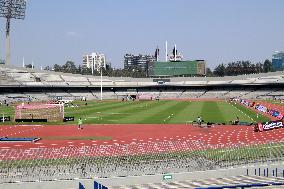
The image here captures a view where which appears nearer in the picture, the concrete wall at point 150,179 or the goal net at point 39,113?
the concrete wall at point 150,179

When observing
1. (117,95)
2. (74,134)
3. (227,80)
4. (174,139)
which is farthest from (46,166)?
(227,80)

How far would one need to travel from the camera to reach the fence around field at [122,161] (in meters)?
20.5

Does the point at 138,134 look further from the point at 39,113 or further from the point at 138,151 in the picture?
the point at 39,113

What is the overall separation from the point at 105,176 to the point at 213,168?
573 centimetres

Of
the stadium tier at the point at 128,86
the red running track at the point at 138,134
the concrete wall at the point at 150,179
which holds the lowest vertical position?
the red running track at the point at 138,134

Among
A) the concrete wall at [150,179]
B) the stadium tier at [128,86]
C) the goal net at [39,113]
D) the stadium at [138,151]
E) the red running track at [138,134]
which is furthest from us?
the stadium tier at [128,86]

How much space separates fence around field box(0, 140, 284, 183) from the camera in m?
20.5

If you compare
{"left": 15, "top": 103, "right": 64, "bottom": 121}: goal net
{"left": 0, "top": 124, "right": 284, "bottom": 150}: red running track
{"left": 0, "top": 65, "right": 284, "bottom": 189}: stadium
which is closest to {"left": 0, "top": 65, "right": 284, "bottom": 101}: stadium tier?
{"left": 0, "top": 65, "right": 284, "bottom": 189}: stadium

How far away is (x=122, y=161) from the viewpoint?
73.6ft

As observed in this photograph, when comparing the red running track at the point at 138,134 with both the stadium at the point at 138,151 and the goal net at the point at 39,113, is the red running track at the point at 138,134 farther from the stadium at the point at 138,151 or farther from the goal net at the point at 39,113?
the goal net at the point at 39,113

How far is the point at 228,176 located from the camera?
856 inches

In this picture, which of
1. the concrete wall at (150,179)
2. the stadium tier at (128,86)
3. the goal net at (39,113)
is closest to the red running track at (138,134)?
the goal net at (39,113)

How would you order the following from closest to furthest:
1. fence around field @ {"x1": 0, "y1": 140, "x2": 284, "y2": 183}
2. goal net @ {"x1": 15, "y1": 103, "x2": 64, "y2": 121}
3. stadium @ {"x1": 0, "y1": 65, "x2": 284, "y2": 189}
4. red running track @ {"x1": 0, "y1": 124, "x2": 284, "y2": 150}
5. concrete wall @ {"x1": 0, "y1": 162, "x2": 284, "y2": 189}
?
concrete wall @ {"x1": 0, "y1": 162, "x2": 284, "y2": 189}
stadium @ {"x1": 0, "y1": 65, "x2": 284, "y2": 189}
fence around field @ {"x1": 0, "y1": 140, "x2": 284, "y2": 183}
red running track @ {"x1": 0, "y1": 124, "x2": 284, "y2": 150}
goal net @ {"x1": 15, "y1": 103, "x2": 64, "y2": 121}

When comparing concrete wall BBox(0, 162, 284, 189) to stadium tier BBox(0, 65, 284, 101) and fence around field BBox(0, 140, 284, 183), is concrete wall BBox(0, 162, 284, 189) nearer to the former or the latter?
fence around field BBox(0, 140, 284, 183)
